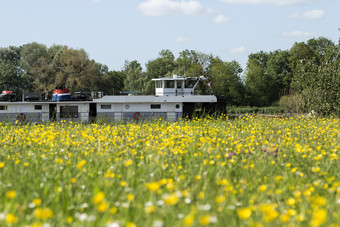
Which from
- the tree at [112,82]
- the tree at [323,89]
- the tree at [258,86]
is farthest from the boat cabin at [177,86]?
the tree at [258,86]

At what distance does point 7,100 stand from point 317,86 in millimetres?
21838

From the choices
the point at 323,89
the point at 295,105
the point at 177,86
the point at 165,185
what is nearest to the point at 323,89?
the point at 323,89

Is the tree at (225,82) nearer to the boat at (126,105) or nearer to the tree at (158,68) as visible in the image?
the tree at (158,68)

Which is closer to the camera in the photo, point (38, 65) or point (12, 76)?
point (12, 76)

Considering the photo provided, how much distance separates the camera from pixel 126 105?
2934 centimetres

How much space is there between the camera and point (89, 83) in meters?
65.6

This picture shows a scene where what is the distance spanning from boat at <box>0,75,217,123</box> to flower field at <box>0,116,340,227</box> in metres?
18.3

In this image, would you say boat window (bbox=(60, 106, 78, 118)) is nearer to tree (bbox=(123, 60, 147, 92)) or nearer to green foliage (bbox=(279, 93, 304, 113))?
green foliage (bbox=(279, 93, 304, 113))

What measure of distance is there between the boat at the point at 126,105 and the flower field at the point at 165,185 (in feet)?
60.2

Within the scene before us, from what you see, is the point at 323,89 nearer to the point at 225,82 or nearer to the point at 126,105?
the point at 126,105

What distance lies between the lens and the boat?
2897cm

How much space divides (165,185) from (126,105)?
22861mm

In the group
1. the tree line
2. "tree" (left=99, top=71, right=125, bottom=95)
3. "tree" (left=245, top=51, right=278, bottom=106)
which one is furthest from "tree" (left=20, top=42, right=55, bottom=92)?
"tree" (left=245, top=51, right=278, bottom=106)

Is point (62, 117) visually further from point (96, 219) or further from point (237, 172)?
point (96, 219)
